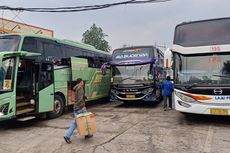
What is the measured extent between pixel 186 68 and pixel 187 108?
135cm

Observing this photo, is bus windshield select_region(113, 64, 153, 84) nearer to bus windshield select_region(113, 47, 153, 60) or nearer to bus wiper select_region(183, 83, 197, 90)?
bus windshield select_region(113, 47, 153, 60)

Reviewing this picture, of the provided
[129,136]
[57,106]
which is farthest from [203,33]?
[57,106]

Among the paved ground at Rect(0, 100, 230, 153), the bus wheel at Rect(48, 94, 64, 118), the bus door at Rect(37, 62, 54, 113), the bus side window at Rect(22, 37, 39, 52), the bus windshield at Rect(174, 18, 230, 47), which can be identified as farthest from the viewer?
the bus wheel at Rect(48, 94, 64, 118)

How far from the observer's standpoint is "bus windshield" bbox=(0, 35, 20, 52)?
32.3 ft

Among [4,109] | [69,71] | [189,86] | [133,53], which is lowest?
[4,109]

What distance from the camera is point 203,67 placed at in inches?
372

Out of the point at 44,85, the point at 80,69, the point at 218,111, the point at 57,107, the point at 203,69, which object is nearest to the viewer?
the point at 218,111

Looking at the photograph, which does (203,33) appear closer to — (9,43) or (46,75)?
(46,75)

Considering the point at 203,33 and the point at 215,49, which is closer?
the point at 215,49

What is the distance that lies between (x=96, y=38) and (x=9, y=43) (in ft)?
122

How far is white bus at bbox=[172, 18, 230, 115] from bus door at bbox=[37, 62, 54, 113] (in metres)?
4.62

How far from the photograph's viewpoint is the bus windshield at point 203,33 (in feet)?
30.9

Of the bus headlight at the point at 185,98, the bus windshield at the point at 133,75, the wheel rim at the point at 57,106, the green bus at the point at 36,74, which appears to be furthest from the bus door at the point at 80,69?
the bus headlight at the point at 185,98

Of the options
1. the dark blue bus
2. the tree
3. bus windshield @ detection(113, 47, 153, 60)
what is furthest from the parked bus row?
the tree
